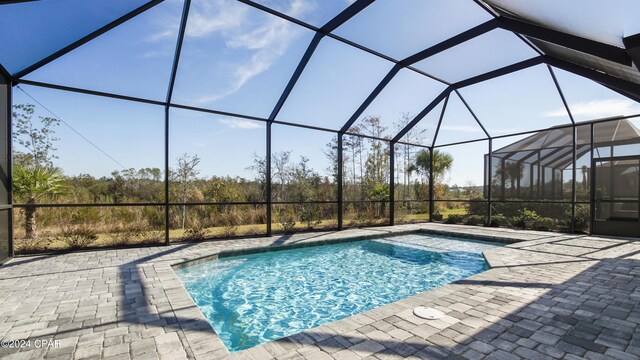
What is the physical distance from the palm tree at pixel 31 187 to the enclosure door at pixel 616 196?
13.6 m

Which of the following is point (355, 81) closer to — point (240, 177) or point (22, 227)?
point (240, 177)

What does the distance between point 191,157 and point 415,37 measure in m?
7.52

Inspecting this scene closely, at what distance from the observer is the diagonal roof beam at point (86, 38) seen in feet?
15.4

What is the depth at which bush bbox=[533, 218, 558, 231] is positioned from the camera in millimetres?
9181

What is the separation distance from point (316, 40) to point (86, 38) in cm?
396

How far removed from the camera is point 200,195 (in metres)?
10.0

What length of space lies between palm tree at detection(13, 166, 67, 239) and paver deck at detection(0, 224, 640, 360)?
7.63 feet

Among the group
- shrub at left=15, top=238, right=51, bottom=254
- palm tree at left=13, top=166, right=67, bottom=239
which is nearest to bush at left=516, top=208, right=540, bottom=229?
shrub at left=15, top=238, right=51, bottom=254

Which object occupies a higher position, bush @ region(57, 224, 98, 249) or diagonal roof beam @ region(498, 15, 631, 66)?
diagonal roof beam @ region(498, 15, 631, 66)

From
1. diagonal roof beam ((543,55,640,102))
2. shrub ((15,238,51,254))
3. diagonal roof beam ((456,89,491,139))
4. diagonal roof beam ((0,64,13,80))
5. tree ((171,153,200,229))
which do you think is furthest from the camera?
tree ((171,153,200,229))

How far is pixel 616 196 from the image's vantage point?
8062 millimetres

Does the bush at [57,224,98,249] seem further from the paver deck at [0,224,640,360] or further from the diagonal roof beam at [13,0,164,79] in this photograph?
the diagonal roof beam at [13,0,164,79]

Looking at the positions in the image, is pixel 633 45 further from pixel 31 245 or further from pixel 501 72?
pixel 31 245

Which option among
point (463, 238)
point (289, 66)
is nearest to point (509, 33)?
point (289, 66)
